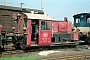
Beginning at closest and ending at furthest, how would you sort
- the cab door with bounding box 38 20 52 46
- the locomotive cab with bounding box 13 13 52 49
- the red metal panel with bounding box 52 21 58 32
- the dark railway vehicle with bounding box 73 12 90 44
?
1. the locomotive cab with bounding box 13 13 52 49
2. the cab door with bounding box 38 20 52 46
3. the red metal panel with bounding box 52 21 58 32
4. the dark railway vehicle with bounding box 73 12 90 44

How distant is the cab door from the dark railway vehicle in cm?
591

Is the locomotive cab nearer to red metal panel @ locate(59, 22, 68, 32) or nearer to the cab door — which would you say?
the cab door

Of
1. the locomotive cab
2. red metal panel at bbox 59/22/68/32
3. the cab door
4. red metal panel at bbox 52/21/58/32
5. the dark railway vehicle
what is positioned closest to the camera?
the locomotive cab

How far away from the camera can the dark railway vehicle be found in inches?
779

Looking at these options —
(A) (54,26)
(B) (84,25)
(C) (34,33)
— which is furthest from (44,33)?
(B) (84,25)

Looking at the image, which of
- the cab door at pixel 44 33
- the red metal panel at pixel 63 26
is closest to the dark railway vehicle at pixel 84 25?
the red metal panel at pixel 63 26

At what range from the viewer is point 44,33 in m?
14.4

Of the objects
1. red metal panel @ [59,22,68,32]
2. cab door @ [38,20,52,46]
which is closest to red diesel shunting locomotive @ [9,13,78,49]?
cab door @ [38,20,52,46]

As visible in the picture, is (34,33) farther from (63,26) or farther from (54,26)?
(63,26)

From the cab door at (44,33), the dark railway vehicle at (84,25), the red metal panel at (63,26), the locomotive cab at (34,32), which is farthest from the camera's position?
the dark railway vehicle at (84,25)

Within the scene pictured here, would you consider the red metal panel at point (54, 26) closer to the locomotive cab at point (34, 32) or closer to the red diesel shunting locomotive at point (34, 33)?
the red diesel shunting locomotive at point (34, 33)

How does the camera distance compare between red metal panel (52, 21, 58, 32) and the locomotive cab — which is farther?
red metal panel (52, 21, 58, 32)

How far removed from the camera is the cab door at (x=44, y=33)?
14164 mm

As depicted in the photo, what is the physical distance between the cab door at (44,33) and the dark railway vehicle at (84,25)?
233 inches
